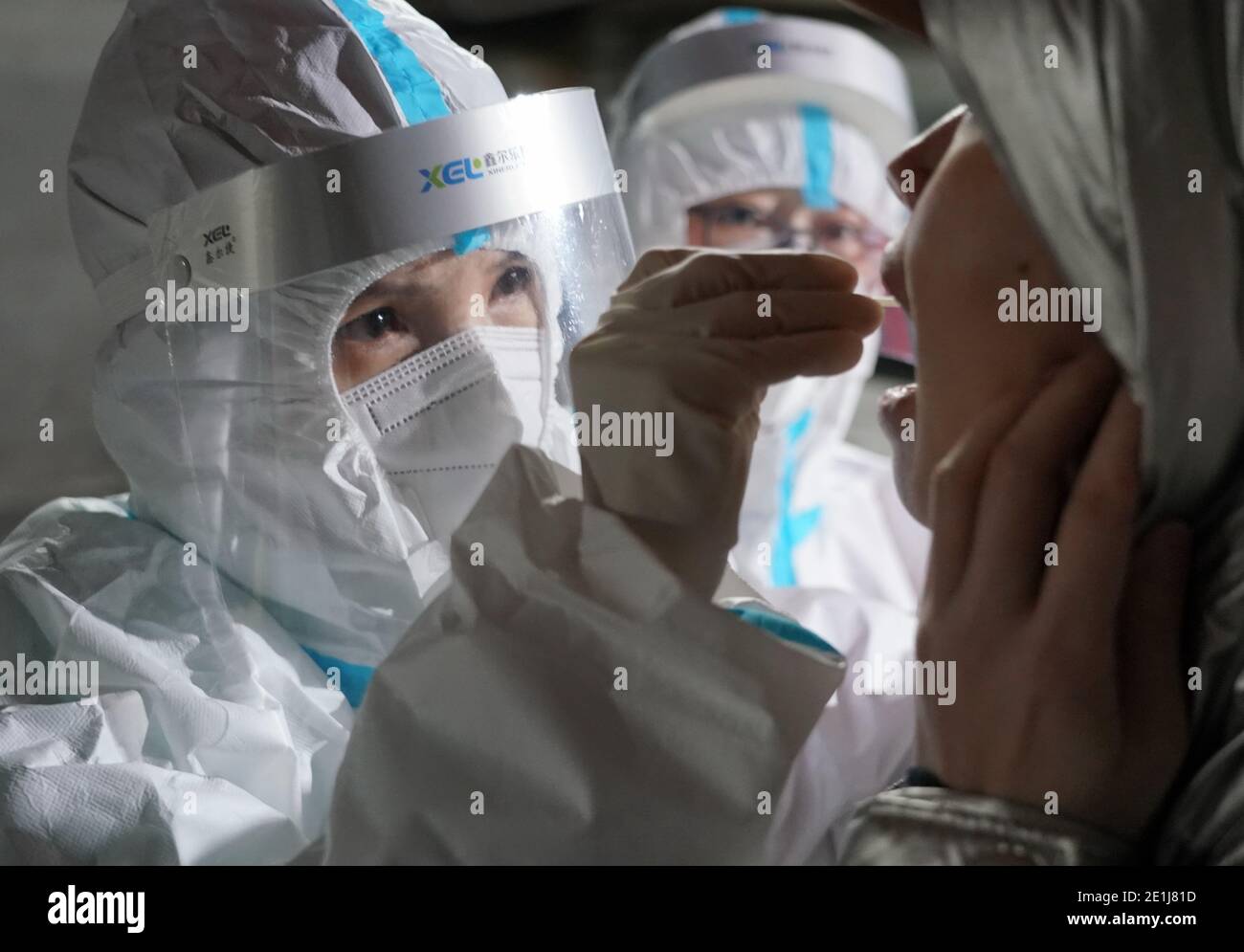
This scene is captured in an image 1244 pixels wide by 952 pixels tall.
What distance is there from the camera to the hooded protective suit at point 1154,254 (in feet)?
1.81

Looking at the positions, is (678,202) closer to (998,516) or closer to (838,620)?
(838,620)

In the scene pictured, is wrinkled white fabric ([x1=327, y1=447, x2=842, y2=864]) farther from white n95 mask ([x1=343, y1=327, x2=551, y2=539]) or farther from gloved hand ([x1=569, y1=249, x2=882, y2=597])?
white n95 mask ([x1=343, y1=327, x2=551, y2=539])

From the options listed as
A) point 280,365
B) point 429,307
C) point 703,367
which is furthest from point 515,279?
point 703,367

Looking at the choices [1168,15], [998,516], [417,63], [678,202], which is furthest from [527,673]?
[678,202]

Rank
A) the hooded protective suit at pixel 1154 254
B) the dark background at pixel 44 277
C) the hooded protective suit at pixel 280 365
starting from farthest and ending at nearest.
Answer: the dark background at pixel 44 277
the hooded protective suit at pixel 280 365
the hooded protective suit at pixel 1154 254

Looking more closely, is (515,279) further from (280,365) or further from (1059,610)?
(1059,610)

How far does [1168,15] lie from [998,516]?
0.74ft

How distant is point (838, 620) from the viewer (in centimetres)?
137

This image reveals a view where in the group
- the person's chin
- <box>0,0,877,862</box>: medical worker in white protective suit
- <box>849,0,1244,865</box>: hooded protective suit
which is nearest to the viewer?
<box>849,0,1244,865</box>: hooded protective suit

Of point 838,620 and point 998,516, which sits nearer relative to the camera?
point 998,516

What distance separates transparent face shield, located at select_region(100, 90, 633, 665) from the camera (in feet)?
3.33

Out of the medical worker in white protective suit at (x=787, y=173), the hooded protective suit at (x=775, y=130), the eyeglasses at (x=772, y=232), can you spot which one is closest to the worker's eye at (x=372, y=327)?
the medical worker in white protective suit at (x=787, y=173)

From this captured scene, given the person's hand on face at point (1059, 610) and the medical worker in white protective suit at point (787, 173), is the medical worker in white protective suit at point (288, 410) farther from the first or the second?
the medical worker in white protective suit at point (787, 173)

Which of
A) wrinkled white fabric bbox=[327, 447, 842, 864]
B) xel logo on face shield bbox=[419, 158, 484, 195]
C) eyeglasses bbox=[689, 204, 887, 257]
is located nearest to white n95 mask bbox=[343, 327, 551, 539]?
xel logo on face shield bbox=[419, 158, 484, 195]
